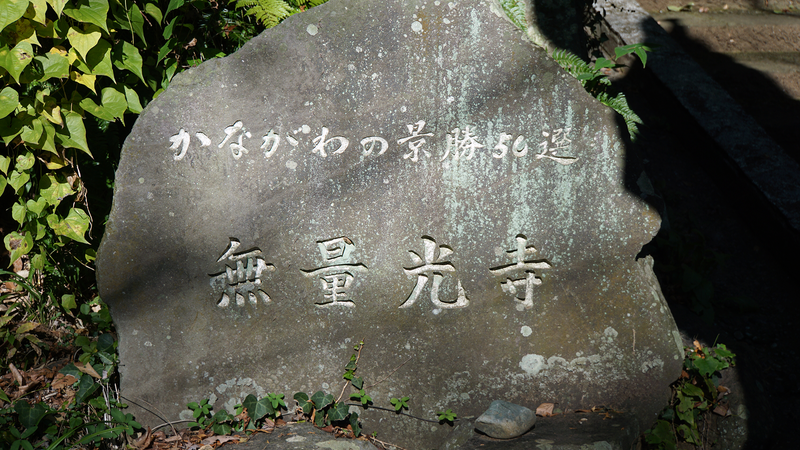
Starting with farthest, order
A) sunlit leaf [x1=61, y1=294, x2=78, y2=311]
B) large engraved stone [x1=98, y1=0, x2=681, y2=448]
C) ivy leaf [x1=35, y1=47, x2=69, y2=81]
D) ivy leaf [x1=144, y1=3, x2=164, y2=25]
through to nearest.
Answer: sunlit leaf [x1=61, y1=294, x2=78, y2=311] → ivy leaf [x1=144, y1=3, x2=164, y2=25] → ivy leaf [x1=35, y1=47, x2=69, y2=81] → large engraved stone [x1=98, y1=0, x2=681, y2=448]

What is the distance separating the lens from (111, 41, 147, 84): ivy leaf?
2.81 metres

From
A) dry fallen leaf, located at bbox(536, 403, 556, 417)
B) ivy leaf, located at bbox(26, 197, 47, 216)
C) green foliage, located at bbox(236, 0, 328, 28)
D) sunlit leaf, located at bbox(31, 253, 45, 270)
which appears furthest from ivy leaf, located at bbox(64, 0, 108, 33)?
dry fallen leaf, located at bbox(536, 403, 556, 417)

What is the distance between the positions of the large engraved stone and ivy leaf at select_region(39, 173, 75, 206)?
1.90 feet

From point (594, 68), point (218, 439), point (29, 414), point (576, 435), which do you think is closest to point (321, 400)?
point (218, 439)

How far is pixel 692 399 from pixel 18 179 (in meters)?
3.56

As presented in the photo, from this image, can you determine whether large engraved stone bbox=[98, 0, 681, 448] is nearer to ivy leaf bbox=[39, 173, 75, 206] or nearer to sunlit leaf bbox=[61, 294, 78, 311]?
ivy leaf bbox=[39, 173, 75, 206]

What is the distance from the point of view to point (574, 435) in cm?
243

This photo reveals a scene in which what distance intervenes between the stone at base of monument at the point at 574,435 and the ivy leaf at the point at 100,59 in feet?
7.92

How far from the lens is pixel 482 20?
238 centimetres

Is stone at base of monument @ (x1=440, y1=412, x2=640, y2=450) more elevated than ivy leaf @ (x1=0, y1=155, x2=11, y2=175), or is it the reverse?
ivy leaf @ (x1=0, y1=155, x2=11, y2=175)

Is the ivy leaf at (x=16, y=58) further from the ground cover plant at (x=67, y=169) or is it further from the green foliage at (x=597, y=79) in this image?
the green foliage at (x=597, y=79)

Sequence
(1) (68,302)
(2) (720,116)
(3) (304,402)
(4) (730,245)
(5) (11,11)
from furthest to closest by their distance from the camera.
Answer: (2) (720,116) → (4) (730,245) → (1) (68,302) → (3) (304,402) → (5) (11,11)

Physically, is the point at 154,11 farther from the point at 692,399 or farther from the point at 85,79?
the point at 692,399

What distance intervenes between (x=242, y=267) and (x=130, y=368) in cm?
76
